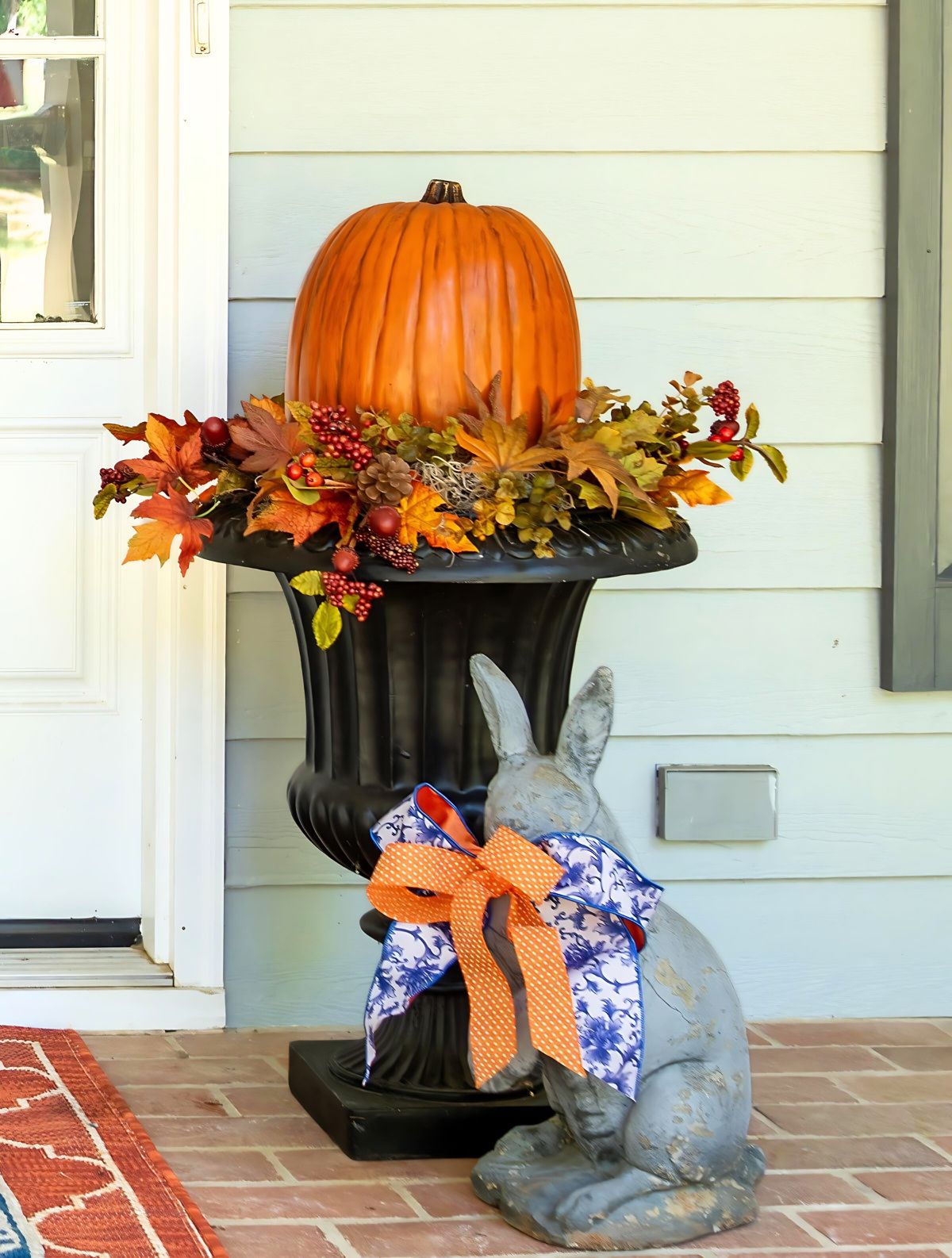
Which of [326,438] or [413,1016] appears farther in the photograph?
[413,1016]

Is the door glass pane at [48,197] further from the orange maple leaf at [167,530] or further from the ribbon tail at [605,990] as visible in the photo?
the ribbon tail at [605,990]

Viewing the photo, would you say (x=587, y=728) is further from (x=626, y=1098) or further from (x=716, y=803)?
(x=716, y=803)

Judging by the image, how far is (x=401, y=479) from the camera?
4.92 ft

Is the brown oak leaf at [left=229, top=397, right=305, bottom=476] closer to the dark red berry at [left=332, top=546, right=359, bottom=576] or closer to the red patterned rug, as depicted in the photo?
the dark red berry at [left=332, top=546, right=359, bottom=576]

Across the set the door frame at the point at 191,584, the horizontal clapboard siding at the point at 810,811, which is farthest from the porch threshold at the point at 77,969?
the horizontal clapboard siding at the point at 810,811

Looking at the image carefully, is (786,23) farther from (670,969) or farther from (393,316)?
(670,969)

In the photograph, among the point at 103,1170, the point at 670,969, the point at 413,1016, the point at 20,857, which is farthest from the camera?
the point at 20,857

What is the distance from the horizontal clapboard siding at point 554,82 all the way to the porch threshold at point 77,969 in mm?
1252

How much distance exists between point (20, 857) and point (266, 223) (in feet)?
3.50

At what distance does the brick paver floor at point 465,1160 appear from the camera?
59.0 inches

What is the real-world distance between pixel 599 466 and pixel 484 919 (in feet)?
1.66

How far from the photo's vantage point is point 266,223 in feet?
6.95

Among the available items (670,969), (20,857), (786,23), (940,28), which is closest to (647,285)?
(786,23)

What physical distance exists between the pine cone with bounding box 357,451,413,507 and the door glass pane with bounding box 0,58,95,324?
939mm
